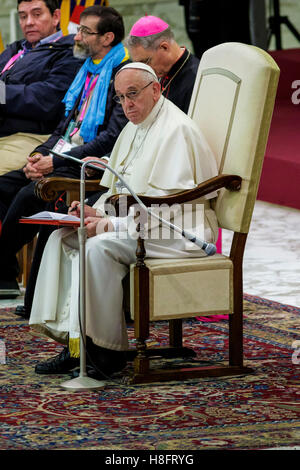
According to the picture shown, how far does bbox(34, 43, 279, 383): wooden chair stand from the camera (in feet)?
15.0

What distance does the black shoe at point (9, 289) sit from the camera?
6.50 metres

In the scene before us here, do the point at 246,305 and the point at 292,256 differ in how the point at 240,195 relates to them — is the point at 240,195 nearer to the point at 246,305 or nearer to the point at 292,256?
the point at 246,305

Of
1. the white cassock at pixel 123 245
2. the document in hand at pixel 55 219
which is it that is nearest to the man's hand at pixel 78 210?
the white cassock at pixel 123 245

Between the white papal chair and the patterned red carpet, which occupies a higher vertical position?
the white papal chair

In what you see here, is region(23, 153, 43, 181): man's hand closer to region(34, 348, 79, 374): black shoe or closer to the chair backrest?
the chair backrest

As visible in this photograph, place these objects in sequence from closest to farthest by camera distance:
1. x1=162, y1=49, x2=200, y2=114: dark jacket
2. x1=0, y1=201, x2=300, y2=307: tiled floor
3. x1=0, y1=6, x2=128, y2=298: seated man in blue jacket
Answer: x1=162, y1=49, x2=200, y2=114: dark jacket
x1=0, y1=6, x2=128, y2=298: seated man in blue jacket
x1=0, y1=201, x2=300, y2=307: tiled floor

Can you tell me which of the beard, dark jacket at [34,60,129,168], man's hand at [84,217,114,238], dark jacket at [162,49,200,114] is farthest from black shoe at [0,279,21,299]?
man's hand at [84,217,114,238]

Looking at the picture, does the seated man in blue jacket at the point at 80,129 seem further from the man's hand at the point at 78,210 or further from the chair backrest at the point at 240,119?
the chair backrest at the point at 240,119

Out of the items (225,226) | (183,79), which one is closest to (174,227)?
(225,226)

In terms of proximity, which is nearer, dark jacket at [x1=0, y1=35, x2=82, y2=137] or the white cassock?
the white cassock

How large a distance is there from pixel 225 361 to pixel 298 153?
4752 mm

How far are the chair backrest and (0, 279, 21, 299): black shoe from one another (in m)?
1.98

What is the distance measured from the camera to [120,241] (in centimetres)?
468

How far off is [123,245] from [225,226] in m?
0.49
